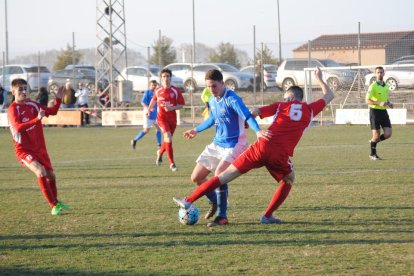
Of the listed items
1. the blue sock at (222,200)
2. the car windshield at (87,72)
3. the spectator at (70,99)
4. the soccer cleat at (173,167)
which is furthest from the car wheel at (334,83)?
the blue sock at (222,200)

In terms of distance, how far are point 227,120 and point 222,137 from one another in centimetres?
22

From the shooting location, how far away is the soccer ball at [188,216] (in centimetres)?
787

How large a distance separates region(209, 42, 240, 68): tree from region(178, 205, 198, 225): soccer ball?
114ft

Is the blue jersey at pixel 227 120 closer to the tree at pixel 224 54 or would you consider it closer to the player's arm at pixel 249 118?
the player's arm at pixel 249 118

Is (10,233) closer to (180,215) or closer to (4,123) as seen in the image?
(180,215)

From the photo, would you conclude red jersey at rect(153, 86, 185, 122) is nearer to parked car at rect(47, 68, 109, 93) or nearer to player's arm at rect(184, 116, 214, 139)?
player's arm at rect(184, 116, 214, 139)

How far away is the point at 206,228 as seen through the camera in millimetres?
7871

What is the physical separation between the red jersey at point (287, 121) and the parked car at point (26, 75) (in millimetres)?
28270

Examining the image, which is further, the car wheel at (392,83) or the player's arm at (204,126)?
the car wheel at (392,83)

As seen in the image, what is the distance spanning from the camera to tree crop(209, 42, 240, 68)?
44.5m

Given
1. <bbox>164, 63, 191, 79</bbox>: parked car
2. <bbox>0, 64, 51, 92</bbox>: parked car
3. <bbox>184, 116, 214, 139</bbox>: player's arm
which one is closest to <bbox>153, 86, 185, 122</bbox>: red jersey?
<bbox>184, 116, 214, 139</bbox>: player's arm

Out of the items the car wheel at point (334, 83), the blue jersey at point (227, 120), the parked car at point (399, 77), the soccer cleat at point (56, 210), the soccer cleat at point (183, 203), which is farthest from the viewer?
the car wheel at point (334, 83)

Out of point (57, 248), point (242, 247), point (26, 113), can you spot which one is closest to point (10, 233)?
point (57, 248)

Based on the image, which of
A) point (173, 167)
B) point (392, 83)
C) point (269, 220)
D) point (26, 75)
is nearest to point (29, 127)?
point (269, 220)
